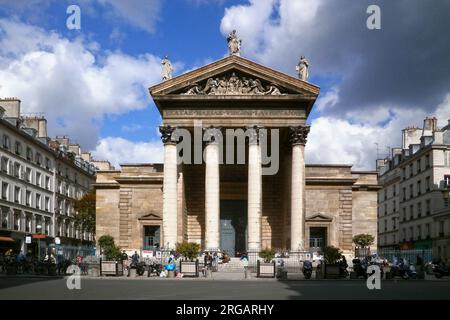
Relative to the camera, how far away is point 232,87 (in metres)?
40.9

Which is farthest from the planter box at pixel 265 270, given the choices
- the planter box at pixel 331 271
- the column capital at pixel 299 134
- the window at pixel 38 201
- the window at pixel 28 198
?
the window at pixel 38 201

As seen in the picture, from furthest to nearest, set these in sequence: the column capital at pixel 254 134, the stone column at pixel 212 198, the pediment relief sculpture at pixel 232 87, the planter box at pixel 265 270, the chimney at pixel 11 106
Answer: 1. the chimney at pixel 11 106
2. the pediment relief sculpture at pixel 232 87
3. the column capital at pixel 254 134
4. the stone column at pixel 212 198
5. the planter box at pixel 265 270

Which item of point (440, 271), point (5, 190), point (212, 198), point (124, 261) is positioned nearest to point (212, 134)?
point (212, 198)

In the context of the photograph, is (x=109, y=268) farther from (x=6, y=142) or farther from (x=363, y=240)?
(x=6, y=142)

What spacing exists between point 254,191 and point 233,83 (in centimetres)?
725

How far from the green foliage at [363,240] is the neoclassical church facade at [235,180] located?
3.26ft

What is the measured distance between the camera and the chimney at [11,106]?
63.2 m

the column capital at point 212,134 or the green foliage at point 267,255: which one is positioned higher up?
the column capital at point 212,134

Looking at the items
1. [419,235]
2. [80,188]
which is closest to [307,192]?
[419,235]

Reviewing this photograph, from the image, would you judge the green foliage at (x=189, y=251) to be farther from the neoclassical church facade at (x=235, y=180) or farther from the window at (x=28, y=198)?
the window at (x=28, y=198)

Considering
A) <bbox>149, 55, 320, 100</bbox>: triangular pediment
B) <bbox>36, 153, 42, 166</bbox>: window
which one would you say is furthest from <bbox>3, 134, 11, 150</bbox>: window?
<bbox>149, 55, 320, 100</bbox>: triangular pediment

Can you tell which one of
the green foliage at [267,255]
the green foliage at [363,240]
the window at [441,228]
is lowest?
the green foliage at [267,255]

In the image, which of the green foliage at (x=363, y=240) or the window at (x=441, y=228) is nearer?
the green foliage at (x=363, y=240)
